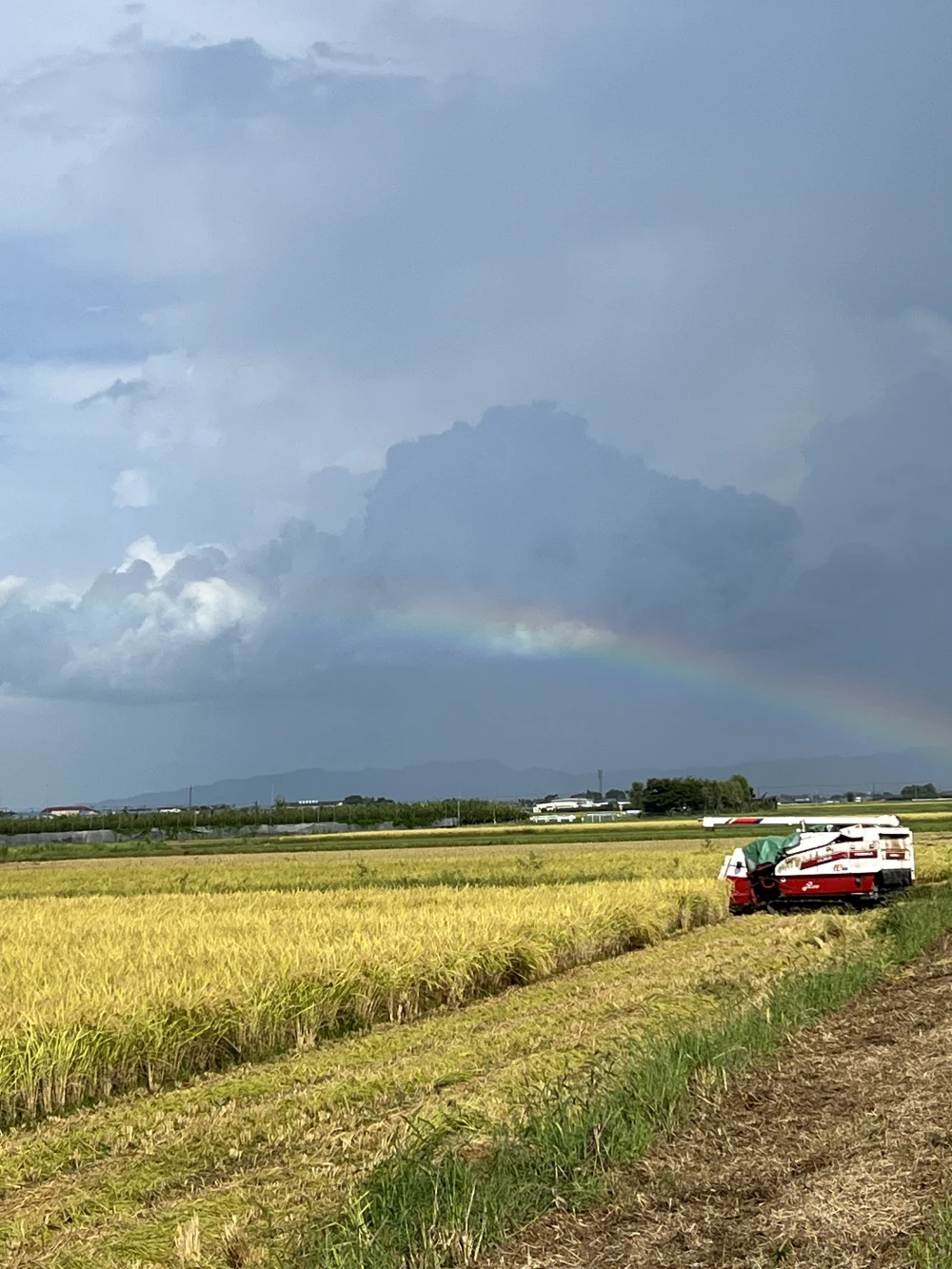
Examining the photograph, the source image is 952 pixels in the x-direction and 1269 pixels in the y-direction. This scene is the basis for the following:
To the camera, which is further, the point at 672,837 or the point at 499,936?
the point at 672,837

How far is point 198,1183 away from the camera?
8148mm

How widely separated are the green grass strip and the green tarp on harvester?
1627cm

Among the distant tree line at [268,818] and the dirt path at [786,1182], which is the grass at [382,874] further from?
the distant tree line at [268,818]

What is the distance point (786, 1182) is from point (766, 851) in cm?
2088

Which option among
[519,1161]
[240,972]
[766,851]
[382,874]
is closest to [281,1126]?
[519,1161]

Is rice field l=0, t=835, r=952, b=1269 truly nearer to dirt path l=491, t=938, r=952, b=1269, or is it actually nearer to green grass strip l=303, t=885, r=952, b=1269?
green grass strip l=303, t=885, r=952, b=1269

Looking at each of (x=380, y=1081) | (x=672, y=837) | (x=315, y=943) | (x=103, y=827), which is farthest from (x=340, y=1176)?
(x=103, y=827)

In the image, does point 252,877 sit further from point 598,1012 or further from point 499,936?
point 598,1012

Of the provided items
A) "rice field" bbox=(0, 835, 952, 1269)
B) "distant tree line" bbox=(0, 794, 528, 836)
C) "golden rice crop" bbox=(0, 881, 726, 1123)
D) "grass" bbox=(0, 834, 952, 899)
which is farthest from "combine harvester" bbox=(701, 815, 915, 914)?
"distant tree line" bbox=(0, 794, 528, 836)

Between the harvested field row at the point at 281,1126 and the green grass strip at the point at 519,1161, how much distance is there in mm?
429

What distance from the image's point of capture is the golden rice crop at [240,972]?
11141 millimetres

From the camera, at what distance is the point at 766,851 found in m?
26.8

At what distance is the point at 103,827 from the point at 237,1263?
157 meters

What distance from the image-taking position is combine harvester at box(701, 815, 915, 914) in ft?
84.1
